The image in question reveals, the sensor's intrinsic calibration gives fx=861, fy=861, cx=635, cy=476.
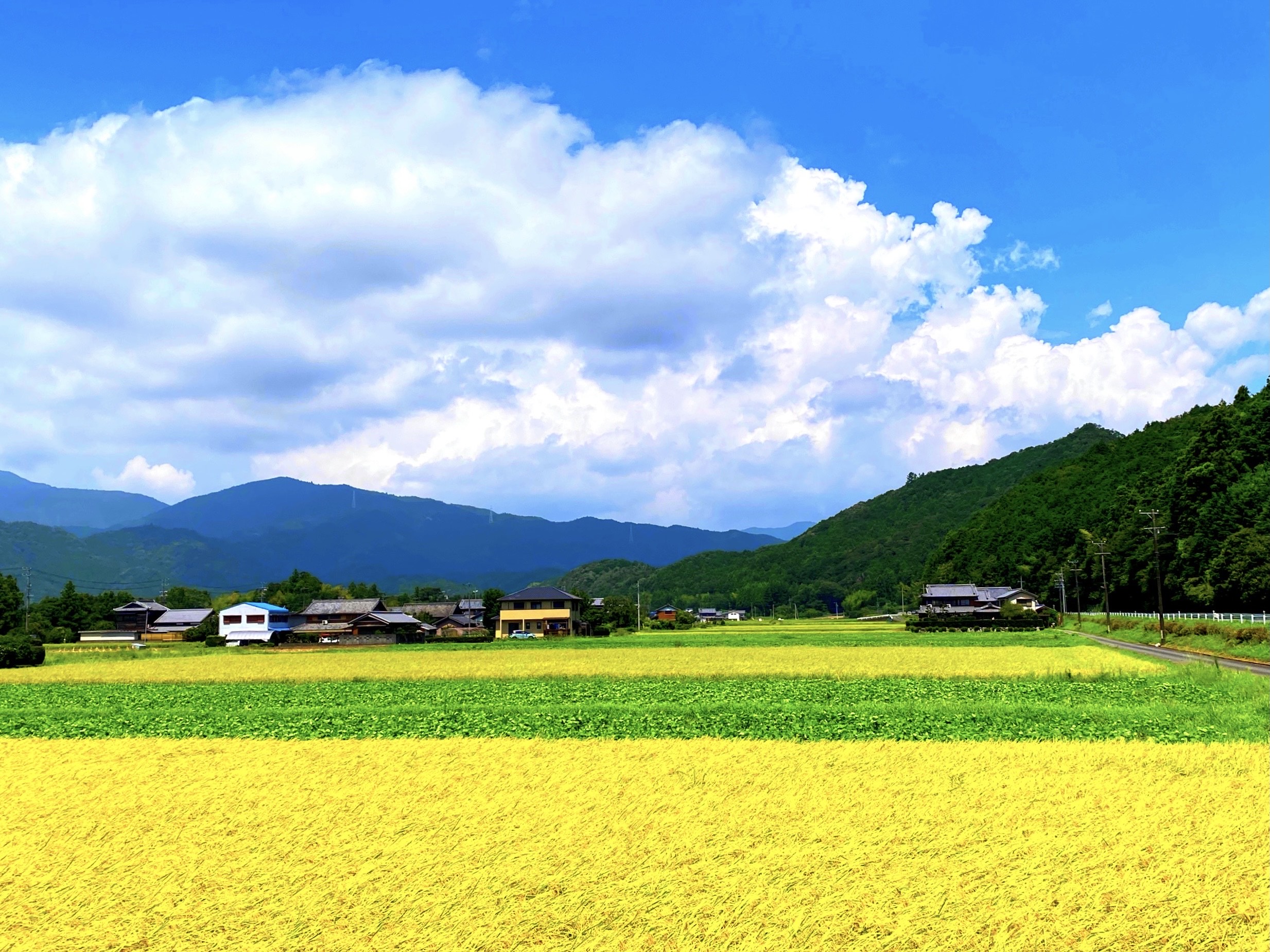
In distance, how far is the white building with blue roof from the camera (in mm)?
102500

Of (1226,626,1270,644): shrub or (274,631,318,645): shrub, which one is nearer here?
(1226,626,1270,644): shrub

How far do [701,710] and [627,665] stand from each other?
2185cm

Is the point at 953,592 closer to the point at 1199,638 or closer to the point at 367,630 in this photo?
the point at 1199,638

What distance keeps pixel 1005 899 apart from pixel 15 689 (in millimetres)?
44400

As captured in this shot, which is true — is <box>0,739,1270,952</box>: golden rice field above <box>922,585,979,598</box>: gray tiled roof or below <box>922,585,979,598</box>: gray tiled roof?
above

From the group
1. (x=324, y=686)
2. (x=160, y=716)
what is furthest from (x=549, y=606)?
(x=160, y=716)

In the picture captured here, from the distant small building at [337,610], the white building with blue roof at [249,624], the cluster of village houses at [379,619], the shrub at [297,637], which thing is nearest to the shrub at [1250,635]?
→ the cluster of village houses at [379,619]

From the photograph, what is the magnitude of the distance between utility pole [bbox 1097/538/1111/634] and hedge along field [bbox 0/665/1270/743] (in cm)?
4818

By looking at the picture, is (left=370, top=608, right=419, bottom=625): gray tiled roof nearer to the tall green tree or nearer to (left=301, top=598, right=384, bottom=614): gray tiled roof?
(left=301, top=598, right=384, bottom=614): gray tiled roof

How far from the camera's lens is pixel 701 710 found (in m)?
25.8

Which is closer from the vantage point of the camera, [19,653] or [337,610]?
[19,653]

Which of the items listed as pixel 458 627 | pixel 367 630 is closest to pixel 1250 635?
pixel 367 630

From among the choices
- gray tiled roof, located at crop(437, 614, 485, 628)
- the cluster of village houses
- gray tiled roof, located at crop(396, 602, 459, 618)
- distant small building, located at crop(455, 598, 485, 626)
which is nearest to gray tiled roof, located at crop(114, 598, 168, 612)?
the cluster of village houses

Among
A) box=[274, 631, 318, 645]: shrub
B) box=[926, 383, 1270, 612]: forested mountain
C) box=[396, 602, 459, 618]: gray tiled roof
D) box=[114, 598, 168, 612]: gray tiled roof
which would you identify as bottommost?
box=[274, 631, 318, 645]: shrub
